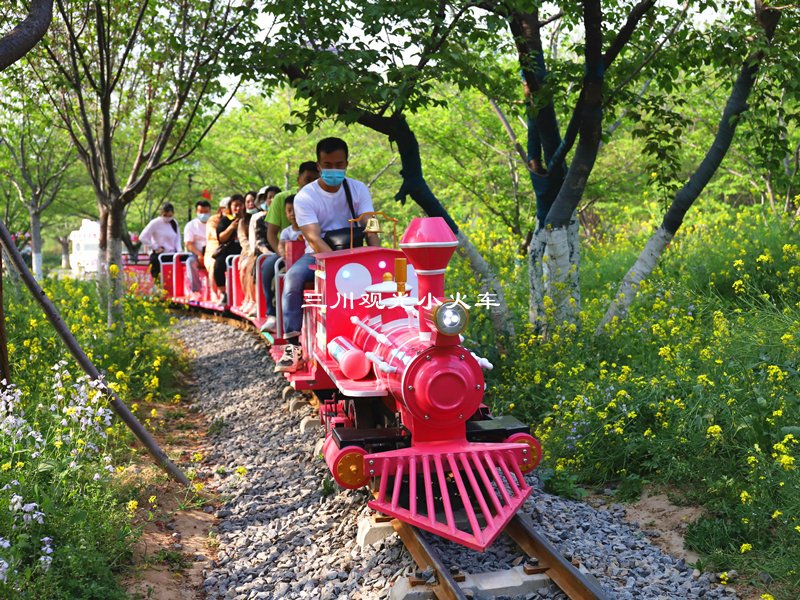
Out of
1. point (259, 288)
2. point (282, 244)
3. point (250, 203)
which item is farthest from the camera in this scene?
point (250, 203)

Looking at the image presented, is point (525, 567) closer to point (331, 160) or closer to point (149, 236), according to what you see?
point (331, 160)

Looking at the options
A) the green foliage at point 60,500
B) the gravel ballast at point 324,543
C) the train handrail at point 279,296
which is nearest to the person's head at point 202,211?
the train handrail at point 279,296

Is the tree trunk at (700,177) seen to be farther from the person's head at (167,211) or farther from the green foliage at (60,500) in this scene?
the person's head at (167,211)

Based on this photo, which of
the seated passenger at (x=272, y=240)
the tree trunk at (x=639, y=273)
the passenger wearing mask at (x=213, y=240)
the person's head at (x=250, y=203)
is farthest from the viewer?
the passenger wearing mask at (x=213, y=240)

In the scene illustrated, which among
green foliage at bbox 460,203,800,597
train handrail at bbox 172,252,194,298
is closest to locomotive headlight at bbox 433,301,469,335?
green foliage at bbox 460,203,800,597

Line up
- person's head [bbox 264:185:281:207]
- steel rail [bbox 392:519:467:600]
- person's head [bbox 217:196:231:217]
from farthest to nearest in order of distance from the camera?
person's head [bbox 217:196:231:217]
person's head [bbox 264:185:281:207]
steel rail [bbox 392:519:467:600]

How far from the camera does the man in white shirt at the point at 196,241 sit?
51.4 feet

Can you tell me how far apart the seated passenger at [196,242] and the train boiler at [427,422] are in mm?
10379

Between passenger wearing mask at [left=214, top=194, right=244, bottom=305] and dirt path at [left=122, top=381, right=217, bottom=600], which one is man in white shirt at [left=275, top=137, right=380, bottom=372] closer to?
dirt path at [left=122, top=381, right=217, bottom=600]

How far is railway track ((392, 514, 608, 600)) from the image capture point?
4.13 m

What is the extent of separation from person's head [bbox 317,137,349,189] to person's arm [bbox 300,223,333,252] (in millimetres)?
406

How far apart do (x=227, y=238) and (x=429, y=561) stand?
9865 mm

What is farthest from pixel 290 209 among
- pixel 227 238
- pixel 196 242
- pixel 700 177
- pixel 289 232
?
pixel 196 242

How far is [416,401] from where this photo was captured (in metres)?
4.88
